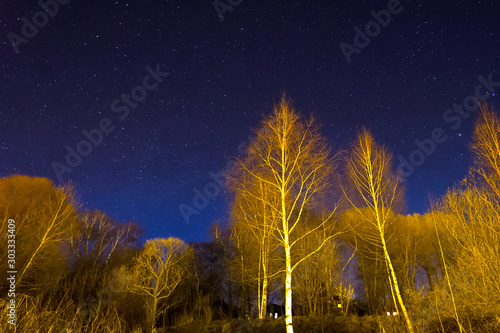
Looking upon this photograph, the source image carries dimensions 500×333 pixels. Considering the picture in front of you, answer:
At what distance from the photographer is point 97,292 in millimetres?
19281

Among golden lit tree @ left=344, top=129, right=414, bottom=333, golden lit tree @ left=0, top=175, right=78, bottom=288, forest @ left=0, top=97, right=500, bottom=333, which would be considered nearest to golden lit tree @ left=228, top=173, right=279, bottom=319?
forest @ left=0, top=97, right=500, bottom=333

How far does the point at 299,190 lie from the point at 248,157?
222 cm

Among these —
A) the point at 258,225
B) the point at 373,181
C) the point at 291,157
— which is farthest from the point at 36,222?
the point at 373,181

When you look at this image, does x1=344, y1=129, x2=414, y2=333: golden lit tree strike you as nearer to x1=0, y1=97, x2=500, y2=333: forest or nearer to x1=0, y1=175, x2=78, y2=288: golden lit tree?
x1=0, y1=97, x2=500, y2=333: forest

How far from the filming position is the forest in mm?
7941

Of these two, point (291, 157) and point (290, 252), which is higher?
point (291, 157)

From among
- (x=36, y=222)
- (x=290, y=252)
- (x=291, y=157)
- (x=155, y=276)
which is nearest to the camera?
(x=291, y=157)

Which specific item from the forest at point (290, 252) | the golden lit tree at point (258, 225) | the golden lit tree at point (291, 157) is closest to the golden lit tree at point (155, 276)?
the forest at point (290, 252)

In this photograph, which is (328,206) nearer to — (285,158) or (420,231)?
(285,158)

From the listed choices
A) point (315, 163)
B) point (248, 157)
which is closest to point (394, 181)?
point (315, 163)

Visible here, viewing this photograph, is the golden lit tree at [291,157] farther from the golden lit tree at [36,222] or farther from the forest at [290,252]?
the golden lit tree at [36,222]

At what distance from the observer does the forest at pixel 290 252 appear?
794 cm

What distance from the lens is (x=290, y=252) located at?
14.6 meters

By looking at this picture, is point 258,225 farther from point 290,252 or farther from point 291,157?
point 291,157
